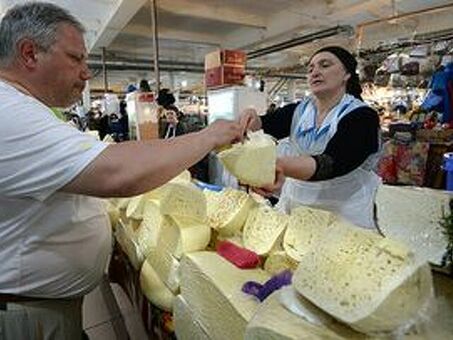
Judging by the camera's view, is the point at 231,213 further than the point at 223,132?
Yes

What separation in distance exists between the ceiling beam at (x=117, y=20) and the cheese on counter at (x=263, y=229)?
13.4 feet

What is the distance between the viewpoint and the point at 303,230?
3.60 ft

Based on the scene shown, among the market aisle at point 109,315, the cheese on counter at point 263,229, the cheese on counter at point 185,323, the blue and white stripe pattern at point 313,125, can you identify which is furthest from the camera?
the market aisle at point 109,315

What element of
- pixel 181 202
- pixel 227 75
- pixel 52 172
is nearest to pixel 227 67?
pixel 227 75

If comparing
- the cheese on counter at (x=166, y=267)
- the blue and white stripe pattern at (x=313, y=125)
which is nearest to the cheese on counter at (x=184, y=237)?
the cheese on counter at (x=166, y=267)

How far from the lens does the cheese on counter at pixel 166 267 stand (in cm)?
120

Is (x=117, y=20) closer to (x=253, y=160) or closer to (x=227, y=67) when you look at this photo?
(x=227, y=67)

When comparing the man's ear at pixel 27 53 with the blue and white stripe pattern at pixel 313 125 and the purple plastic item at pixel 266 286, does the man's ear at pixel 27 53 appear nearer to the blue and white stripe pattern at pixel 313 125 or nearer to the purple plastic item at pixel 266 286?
the purple plastic item at pixel 266 286

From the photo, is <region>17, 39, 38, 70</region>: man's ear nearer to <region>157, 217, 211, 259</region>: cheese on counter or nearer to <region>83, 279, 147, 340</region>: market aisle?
<region>157, 217, 211, 259</region>: cheese on counter

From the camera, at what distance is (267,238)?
116 cm

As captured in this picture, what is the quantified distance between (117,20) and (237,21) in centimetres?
194

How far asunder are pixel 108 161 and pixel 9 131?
0.77 ft

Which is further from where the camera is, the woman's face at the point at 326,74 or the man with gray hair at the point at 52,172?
the woman's face at the point at 326,74

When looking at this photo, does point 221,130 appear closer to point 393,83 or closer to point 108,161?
point 108,161
